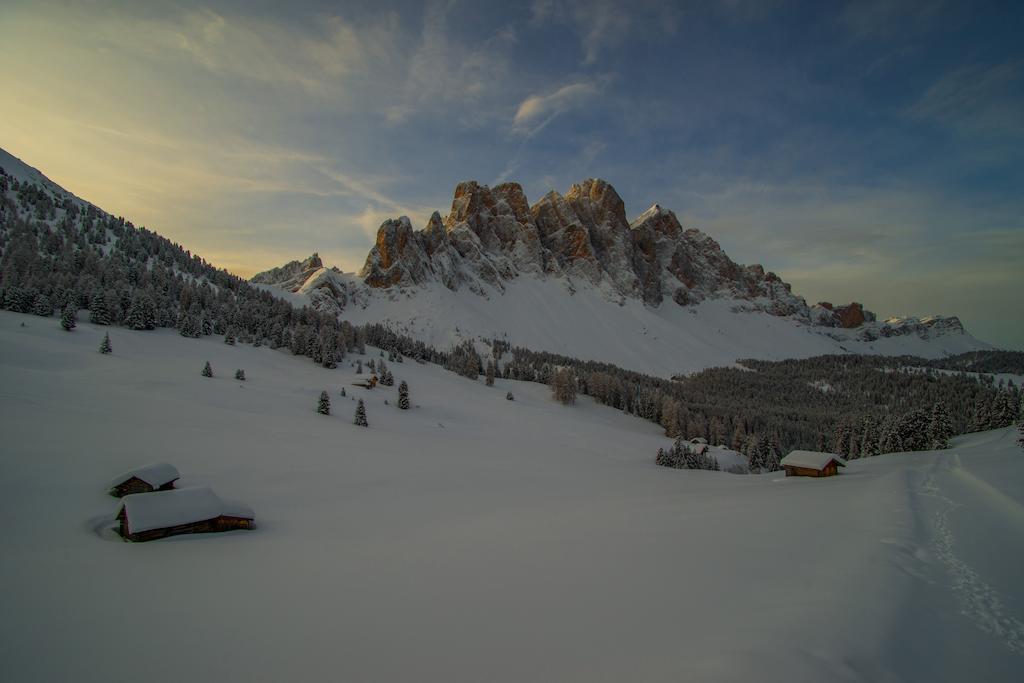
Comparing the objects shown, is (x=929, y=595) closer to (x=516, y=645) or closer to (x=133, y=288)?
(x=516, y=645)

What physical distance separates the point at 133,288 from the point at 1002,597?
89.4m

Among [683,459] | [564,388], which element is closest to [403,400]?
[683,459]

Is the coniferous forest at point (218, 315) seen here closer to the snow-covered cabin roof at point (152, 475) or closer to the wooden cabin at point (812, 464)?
the wooden cabin at point (812, 464)

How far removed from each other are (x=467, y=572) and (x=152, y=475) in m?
14.3

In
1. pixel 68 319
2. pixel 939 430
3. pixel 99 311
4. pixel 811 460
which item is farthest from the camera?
pixel 99 311

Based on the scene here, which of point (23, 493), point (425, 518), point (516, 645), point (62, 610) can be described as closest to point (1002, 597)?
point (516, 645)

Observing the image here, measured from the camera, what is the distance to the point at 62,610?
848cm

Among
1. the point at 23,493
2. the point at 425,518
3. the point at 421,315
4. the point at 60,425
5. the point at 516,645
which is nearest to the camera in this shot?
the point at 516,645

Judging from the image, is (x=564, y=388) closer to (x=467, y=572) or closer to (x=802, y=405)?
(x=467, y=572)

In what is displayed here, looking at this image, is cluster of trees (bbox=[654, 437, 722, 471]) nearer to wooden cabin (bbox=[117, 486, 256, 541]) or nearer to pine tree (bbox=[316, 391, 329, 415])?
pine tree (bbox=[316, 391, 329, 415])

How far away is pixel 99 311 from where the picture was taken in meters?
53.6

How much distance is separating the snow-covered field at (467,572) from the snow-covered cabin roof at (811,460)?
30.4 ft

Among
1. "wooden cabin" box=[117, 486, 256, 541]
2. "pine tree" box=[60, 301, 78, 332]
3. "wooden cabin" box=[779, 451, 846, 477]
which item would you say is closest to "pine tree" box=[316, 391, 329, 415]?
"pine tree" box=[60, 301, 78, 332]

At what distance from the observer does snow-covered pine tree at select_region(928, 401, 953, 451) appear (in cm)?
5194
